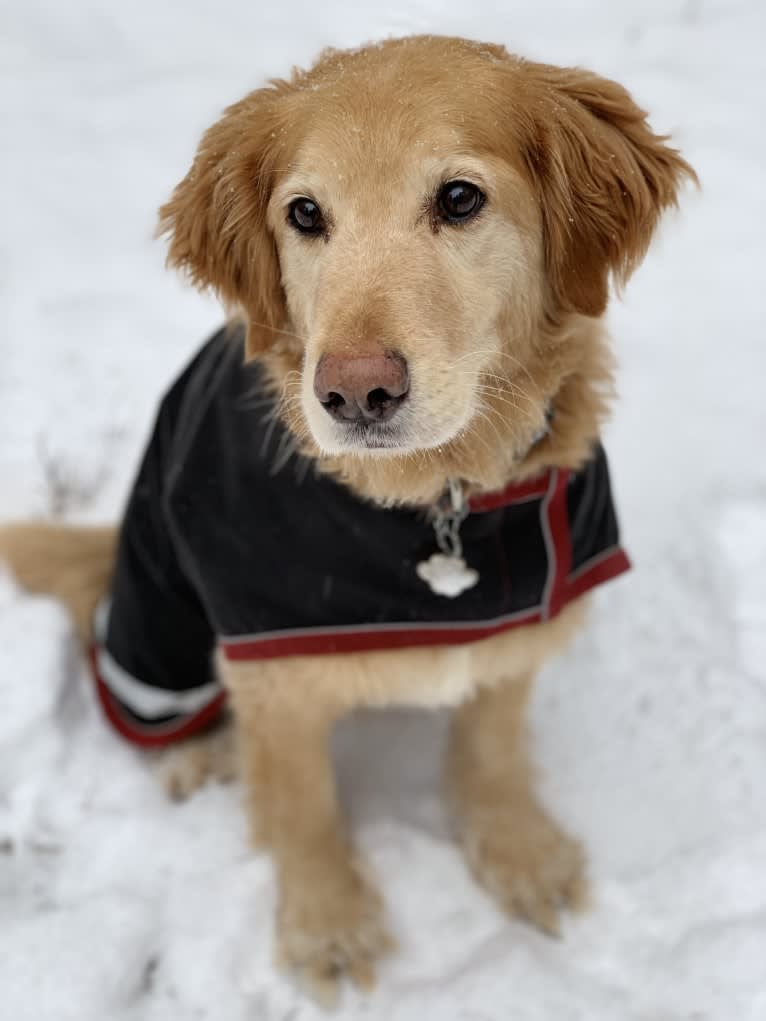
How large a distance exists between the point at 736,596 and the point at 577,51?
1993mm

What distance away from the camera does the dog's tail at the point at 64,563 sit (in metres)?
3.33

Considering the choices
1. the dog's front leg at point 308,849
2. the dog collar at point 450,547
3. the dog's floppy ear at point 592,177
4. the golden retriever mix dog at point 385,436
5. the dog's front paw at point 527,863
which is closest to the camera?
the golden retriever mix dog at point 385,436

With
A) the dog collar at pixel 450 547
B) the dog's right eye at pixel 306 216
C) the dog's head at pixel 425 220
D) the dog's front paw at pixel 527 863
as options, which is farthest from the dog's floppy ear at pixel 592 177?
the dog's front paw at pixel 527 863

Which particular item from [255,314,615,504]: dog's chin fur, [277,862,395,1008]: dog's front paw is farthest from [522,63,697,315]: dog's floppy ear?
[277,862,395,1008]: dog's front paw

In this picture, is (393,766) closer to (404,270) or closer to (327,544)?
(327,544)

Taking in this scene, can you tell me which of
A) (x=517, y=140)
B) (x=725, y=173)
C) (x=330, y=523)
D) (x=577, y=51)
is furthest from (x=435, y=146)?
(x=725, y=173)

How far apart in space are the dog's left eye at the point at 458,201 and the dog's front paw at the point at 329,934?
183 cm

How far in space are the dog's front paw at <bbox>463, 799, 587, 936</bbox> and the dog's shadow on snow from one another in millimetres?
150

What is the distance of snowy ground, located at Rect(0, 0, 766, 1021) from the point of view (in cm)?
277

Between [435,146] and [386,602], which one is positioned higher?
[435,146]

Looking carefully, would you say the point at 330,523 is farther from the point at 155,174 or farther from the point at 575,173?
the point at 155,174

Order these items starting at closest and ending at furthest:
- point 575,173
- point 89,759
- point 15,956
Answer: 1. point 575,173
2. point 15,956
3. point 89,759

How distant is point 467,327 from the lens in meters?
2.01

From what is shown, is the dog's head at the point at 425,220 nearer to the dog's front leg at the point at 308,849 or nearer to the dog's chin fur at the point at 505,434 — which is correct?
the dog's chin fur at the point at 505,434
